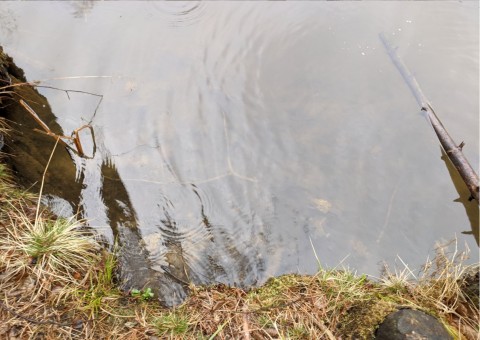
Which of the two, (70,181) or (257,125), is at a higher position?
(257,125)

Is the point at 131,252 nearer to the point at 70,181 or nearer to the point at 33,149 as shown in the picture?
the point at 70,181

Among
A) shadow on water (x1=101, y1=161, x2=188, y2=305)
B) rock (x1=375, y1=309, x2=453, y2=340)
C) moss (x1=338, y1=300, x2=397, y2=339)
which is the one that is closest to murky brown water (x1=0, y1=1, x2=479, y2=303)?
shadow on water (x1=101, y1=161, x2=188, y2=305)

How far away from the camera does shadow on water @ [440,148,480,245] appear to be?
4119 millimetres

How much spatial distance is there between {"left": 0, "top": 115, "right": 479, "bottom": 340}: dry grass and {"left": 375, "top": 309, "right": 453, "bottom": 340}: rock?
0.13 m

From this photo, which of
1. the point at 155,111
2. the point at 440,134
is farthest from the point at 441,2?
the point at 155,111

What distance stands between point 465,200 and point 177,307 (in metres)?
3.12

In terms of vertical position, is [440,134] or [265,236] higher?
[440,134]

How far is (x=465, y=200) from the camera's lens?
168 inches

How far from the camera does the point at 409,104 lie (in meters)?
4.78

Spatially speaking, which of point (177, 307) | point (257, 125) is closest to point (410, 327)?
point (177, 307)

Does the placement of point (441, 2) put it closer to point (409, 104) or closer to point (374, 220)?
point (409, 104)

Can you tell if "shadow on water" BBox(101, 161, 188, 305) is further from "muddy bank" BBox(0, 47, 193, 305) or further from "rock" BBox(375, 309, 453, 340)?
"rock" BBox(375, 309, 453, 340)

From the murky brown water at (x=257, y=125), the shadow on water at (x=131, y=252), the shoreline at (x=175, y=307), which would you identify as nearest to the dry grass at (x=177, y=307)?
the shoreline at (x=175, y=307)

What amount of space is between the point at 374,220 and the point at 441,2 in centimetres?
345
